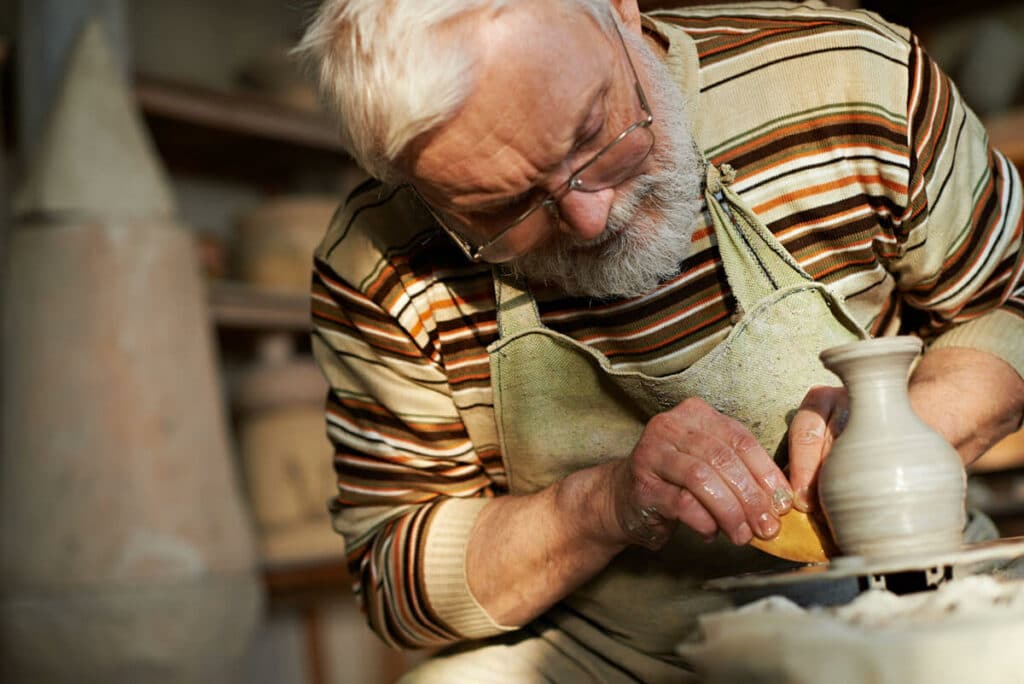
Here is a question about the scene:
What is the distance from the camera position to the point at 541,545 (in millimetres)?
1517

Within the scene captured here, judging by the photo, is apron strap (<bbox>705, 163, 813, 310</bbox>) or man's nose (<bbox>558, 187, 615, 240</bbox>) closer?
man's nose (<bbox>558, 187, 615, 240</bbox>)

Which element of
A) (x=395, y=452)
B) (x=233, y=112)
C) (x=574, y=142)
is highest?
(x=574, y=142)

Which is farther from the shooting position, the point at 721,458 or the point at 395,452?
the point at 395,452

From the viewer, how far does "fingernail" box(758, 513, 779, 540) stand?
1212 millimetres

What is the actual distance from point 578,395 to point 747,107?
1.45 feet

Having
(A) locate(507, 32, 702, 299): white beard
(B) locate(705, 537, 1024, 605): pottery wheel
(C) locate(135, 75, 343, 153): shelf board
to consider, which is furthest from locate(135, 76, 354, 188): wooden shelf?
(B) locate(705, 537, 1024, 605): pottery wheel

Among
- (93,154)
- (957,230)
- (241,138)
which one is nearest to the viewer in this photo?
(957,230)

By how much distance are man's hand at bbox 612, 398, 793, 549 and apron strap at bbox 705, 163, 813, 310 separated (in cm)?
27

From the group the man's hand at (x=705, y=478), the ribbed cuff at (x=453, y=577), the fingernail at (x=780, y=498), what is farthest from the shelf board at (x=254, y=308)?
the fingernail at (x=780, y=498)

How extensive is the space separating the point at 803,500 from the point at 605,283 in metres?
0.40

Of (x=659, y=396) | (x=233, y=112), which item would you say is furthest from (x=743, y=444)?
(x=233, y=112)

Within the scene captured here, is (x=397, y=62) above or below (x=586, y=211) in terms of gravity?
above

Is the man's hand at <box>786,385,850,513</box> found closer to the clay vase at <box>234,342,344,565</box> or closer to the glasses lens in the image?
the glasses lens

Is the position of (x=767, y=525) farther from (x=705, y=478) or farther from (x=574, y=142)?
(x=574, y=142)
